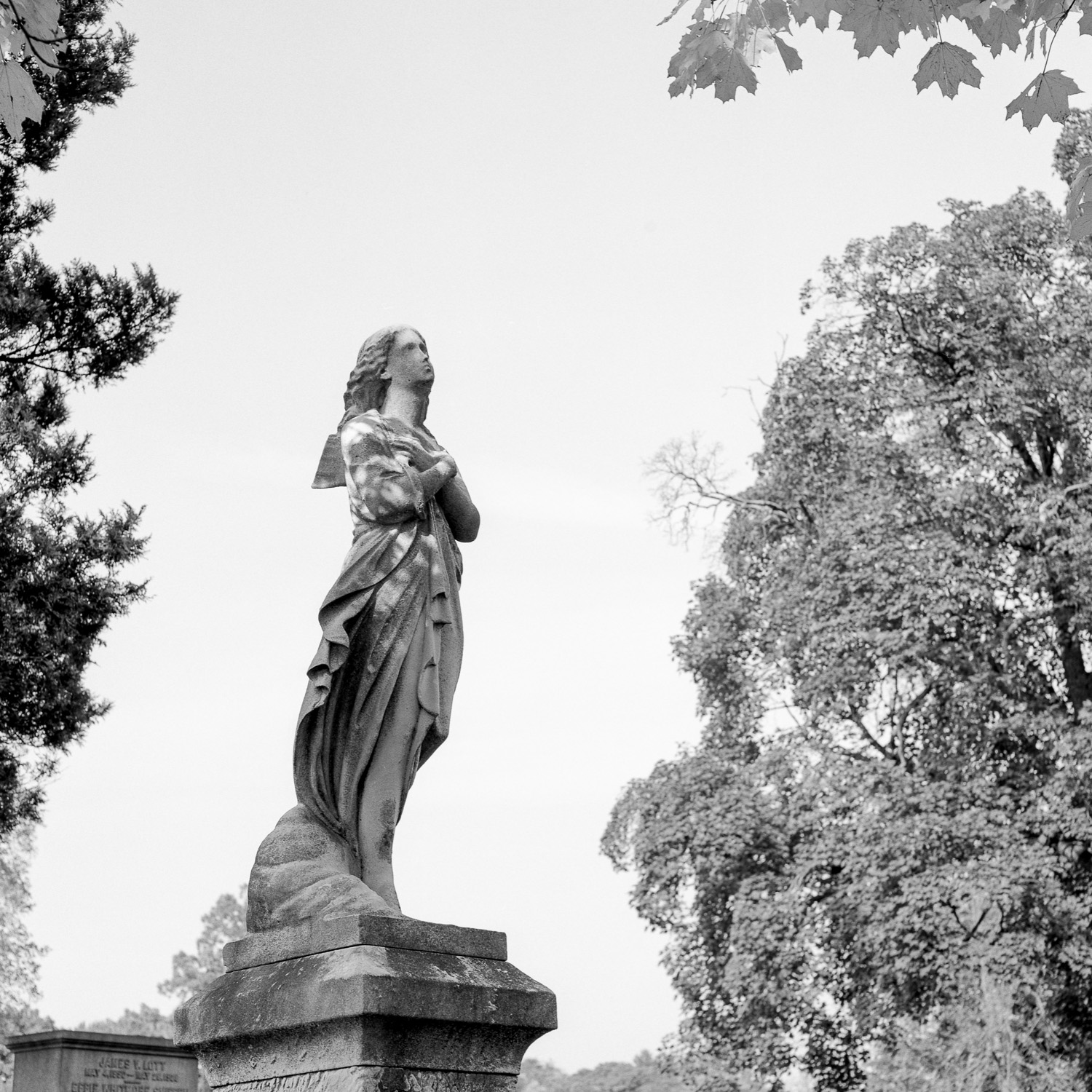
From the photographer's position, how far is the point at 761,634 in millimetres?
24203

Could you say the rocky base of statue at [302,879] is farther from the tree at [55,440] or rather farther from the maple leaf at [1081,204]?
the tree at [55,440]

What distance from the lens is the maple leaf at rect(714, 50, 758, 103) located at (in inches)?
232

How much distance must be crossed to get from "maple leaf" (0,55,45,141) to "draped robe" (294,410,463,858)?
1595 mm

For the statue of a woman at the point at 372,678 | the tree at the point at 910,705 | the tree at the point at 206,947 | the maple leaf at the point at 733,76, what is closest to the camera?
the statue of a woman at the point at 372,678

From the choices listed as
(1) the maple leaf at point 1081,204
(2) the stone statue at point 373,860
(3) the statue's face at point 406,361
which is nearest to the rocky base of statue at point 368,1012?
(2) the stone statue at point 373,860

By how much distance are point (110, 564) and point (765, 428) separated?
1215 cm

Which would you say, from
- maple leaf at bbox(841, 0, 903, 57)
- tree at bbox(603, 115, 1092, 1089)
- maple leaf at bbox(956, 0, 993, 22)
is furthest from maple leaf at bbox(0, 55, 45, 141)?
tree at bbox(603, 115, 1092, 1089)

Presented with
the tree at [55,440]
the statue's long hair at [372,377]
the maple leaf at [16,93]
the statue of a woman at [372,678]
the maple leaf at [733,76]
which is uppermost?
the tree at [55,440]

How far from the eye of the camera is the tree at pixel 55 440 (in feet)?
48.1

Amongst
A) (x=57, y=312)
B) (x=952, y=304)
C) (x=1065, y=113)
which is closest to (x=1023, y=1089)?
(x=952, y=304)

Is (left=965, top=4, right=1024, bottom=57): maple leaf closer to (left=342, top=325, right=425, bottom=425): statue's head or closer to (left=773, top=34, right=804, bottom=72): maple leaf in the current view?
(left=773, top=34, right=804, bottom=72): maple leaf

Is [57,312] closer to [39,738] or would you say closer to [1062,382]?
[39,738]

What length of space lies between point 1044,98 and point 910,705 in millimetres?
16554

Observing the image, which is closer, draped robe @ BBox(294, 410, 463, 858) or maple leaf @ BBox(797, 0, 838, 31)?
draped robe @ BBox(294, 410, 463, 858)
